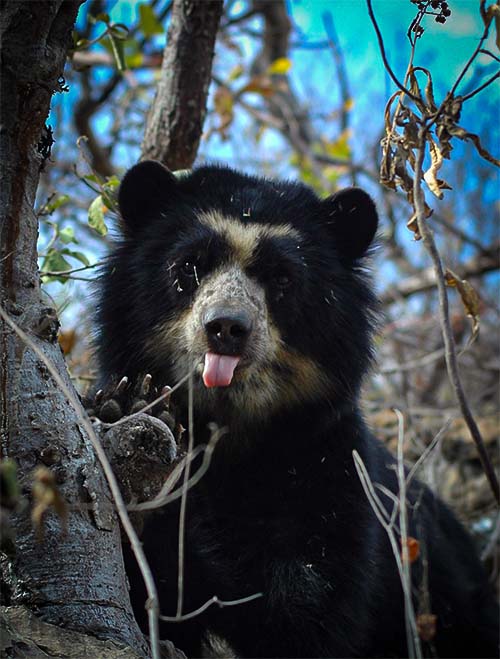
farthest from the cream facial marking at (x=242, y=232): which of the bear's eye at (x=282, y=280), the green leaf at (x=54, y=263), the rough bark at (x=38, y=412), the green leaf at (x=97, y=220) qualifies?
the rough bark at (x=38, y=412)


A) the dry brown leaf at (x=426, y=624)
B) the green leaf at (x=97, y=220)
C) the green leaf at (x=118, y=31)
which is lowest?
the dry brown leaf at (x=426, y=624)

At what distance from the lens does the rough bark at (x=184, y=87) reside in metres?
4.41

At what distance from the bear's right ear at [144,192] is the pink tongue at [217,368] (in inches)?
32.8

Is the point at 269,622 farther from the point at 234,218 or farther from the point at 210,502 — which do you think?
the point at 234,218

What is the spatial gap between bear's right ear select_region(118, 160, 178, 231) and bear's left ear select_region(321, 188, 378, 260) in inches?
26.4

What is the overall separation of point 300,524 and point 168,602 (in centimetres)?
59

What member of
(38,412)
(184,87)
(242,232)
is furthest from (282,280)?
(184,87)

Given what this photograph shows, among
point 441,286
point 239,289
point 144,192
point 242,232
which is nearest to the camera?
point 441,286

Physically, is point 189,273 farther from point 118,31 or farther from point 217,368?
point 118,31

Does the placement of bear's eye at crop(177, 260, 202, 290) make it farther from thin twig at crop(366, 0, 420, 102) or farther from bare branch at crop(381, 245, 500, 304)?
bare branch at crop(381, 245, 500, 304)

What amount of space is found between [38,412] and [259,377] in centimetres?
117

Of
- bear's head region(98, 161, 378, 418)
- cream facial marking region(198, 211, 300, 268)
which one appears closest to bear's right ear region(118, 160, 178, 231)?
bear's head region(98, 161, 378, 418)

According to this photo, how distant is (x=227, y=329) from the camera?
2939 mm

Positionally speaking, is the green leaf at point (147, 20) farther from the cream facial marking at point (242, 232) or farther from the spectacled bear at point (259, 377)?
the cream facial marking at point (242, 232)
